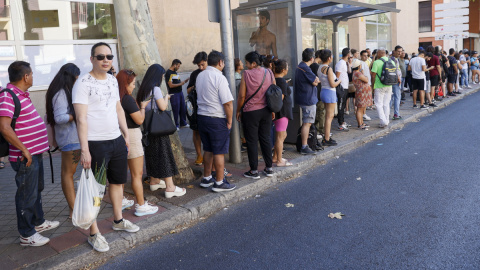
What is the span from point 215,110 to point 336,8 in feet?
22.3

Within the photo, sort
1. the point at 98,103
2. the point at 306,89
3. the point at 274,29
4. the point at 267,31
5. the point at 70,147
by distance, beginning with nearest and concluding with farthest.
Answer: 1. the point at 98,103
2. the point at 70,147
3. the point at 306,89
4. the point at 274,29
5. the point at 267,31

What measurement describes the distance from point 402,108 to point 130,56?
34.0 feet

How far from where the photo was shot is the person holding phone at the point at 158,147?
4672 mm

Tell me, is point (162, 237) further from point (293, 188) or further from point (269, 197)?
point (293, 188)

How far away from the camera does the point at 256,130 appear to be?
5.89 metres

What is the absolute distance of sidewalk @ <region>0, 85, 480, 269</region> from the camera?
3691mm

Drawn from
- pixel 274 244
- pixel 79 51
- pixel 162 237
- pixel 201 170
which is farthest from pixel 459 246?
pixel 79 51

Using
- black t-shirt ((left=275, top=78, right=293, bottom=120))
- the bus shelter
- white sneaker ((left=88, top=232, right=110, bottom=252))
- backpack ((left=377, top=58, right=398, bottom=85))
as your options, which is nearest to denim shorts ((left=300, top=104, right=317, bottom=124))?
the bus shelter

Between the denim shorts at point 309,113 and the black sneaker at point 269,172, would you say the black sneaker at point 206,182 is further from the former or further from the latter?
the denim shorts at point 309,113

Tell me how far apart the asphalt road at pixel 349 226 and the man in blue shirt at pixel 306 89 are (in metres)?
0.93

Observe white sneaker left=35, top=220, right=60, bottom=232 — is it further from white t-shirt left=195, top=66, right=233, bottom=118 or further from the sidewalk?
white t-shirt left=195, top=66, right=233, bottom=118

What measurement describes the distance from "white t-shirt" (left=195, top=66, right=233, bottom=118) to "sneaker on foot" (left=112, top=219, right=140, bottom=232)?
1.80m

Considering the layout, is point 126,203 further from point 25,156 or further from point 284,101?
point 284,101

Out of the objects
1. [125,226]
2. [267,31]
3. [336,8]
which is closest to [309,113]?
[267,31]
